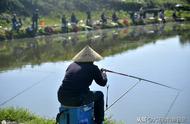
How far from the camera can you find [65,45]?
3138 centimetres

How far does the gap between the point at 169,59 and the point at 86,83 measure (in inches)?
566

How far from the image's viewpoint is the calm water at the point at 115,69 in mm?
13155

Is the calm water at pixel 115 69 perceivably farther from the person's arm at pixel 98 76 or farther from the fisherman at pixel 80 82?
the fisherman at pixel 80 82

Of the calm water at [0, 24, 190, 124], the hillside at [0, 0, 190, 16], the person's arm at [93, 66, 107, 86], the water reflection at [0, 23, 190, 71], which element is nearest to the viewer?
the person's arm at [93, 66, 107, 86]

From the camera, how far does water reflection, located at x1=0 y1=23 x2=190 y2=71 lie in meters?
24.9

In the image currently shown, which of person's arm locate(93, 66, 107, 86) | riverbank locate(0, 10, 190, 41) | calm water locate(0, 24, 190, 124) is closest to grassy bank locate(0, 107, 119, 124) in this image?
calm water locate(0, 24, 190, 124)

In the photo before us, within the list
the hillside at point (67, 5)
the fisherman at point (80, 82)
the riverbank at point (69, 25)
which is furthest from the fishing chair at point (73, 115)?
the hillside at point (67, 5)

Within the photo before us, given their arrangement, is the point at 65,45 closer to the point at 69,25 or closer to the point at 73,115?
the point at 69,25

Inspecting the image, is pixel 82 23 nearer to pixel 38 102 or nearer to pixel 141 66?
pixel 141 66

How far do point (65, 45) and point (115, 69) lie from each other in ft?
39.7

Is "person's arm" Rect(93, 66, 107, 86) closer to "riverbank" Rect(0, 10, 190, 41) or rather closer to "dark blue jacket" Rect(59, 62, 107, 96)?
"dark blue jacket" Rect(59, 62, 107, 96)

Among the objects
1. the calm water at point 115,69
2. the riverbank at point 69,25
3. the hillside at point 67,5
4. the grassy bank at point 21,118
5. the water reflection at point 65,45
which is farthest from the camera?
the hillside at point 67,5

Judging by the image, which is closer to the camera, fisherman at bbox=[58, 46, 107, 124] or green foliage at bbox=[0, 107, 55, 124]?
fisherman at bbox=[58, 46, 107, 124]

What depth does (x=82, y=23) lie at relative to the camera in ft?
141
